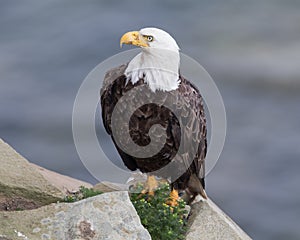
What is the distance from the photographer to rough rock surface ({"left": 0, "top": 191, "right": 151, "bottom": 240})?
7.33m

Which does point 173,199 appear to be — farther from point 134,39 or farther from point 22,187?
point 134,39

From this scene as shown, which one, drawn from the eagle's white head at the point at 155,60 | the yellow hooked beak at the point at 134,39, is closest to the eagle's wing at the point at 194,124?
the eagle's white head at the point at 155,60

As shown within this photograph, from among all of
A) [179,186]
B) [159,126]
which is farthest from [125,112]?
[179,186]

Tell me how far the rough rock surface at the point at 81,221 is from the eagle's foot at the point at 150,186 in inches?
49.1

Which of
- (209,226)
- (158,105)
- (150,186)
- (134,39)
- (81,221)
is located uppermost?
(134,39)

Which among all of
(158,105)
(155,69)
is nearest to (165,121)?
(158,105)

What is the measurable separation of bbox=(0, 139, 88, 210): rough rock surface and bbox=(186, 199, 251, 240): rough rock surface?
119 centimetres

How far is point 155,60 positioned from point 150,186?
1355 mm

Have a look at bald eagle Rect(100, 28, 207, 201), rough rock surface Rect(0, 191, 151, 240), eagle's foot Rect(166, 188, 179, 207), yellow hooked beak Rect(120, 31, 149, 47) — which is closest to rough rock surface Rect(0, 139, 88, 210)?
bald eagle Rect(100, 28, 207, 201)

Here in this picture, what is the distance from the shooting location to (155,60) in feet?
26.9

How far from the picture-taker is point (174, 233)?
813cm

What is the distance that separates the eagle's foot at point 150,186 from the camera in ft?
29.3

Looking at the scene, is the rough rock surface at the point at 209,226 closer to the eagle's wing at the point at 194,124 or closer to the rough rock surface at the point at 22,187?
the eagle's wing at the point at 194,124

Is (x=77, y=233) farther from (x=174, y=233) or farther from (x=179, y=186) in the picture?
(x=179, y=186)
